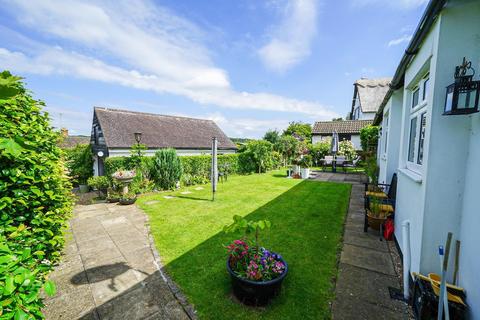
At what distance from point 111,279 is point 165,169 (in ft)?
22.6

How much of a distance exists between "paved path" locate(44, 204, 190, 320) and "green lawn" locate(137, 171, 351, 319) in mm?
309

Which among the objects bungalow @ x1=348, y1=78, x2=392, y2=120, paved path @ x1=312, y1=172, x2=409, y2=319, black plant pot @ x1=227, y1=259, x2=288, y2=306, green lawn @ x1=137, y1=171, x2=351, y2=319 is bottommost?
green lawn @ x1=137, y1=171, x2=351, y2=319

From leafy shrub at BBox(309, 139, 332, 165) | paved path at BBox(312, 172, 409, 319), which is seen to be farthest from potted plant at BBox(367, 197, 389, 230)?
leafy shrub at BBox(309, 139, 332, 165)

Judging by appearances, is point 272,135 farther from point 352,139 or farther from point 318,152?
point 352,139

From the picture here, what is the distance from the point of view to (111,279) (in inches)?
128

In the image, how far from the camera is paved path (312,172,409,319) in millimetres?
2541

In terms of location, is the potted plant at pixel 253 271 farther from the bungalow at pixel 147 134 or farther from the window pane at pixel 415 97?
the bungalow at pixel 147 134

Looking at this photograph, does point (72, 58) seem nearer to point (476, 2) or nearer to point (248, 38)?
point (248, 38)

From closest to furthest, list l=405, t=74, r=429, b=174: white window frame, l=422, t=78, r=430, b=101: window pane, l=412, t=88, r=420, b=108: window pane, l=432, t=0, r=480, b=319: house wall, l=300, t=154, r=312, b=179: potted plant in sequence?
l=432, t=0, r=480, b=319: house wall < l=422, t=78, r=430, b=101: window pane < l=405, t=74, r=429, b=174: white window frame < l=412, t=88, r=420, b=108: window pane < l=300, t=154, r=312, b=179: potted plant

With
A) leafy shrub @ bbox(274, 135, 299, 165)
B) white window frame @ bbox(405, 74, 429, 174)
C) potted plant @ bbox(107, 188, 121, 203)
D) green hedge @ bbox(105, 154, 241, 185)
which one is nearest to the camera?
white window frame @ bbox(405, 74, 429, 174)

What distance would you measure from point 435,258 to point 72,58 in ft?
37.0

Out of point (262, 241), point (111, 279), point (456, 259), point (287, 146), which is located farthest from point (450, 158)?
point (287, 146)

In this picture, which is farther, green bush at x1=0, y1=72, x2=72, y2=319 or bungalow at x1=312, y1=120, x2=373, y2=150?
bungalow at x1=312, y1=120, x2=373, y2=150

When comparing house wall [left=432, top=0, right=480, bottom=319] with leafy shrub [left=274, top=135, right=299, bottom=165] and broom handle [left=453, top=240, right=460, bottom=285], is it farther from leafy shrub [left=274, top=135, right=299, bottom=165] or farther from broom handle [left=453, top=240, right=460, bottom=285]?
leafy shrub [left=274, top=135, right=299, bottom=165]
